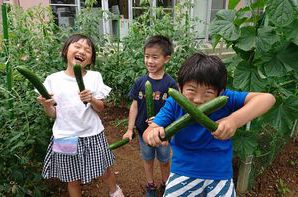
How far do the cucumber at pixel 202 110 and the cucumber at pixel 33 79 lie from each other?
39.3 inches

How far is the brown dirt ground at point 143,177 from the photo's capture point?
279 centimetres

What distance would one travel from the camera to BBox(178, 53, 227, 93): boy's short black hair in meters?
1.41

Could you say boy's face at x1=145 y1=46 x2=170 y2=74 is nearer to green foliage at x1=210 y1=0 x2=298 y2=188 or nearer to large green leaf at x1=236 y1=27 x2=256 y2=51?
green foliage at x1=210 y1=0 x2=298 y2=188

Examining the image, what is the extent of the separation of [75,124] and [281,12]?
1.56 meters

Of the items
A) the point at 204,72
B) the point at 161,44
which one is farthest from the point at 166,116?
the point at 161,44

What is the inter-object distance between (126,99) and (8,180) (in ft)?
7.92

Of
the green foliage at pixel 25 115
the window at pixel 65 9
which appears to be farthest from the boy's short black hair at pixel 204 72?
the window at pixel 65 9

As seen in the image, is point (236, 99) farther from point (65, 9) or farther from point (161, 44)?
point (65, 9)

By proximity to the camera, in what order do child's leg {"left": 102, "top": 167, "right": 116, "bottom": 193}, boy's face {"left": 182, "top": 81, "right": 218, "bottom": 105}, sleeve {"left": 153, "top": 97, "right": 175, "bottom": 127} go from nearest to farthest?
boy's face {"left": 182, "top": 81, "right": 218, "bottom": 105} → sleeve {"left": 153, "top": 97, "right": 175, "bottom": 127} → child's leg {"left": 102, "top": 167, "right": 116, "bottom": 193}

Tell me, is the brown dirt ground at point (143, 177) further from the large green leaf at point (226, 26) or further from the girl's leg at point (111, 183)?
the large green leaf at point (226, 26)

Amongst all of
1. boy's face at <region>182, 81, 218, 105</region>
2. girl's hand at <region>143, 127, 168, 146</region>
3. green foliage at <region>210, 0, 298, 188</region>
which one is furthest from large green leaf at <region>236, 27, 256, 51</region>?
girl's hand at <region>143, 127, 168, 146</region>

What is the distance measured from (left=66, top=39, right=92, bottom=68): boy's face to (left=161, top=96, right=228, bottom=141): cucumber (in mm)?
1154

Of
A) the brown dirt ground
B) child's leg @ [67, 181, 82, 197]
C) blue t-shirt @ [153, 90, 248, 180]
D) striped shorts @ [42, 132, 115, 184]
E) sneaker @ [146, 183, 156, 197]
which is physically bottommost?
the brown dirt ground

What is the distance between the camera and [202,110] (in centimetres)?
124
